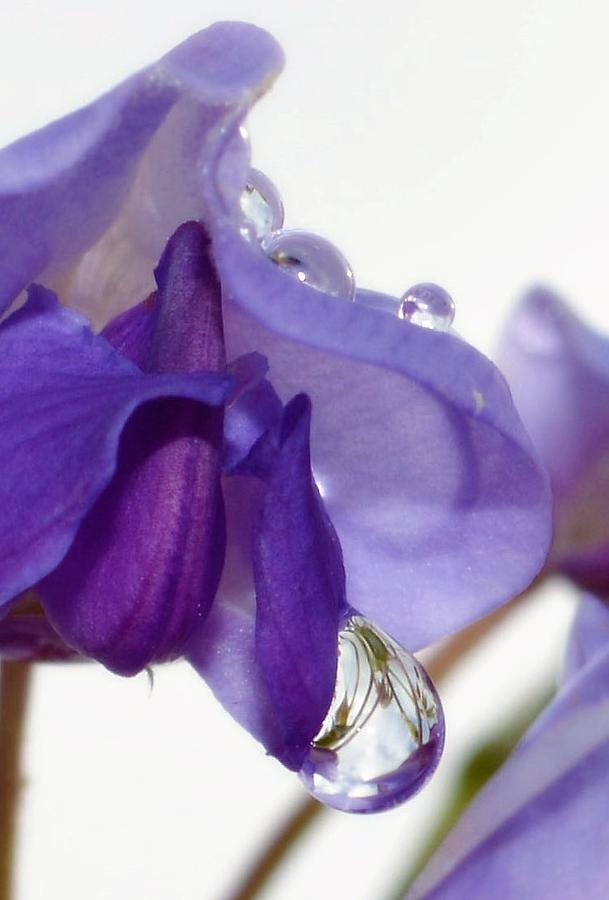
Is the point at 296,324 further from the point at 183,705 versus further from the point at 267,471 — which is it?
the point at 183,705

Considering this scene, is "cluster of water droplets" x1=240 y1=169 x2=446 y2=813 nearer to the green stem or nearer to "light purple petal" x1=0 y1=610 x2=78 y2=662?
"light purple petal" x1=0 y1=610 x2=78 y2=662

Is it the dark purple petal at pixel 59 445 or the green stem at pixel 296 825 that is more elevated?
the dark purple petal at pixel 59 445

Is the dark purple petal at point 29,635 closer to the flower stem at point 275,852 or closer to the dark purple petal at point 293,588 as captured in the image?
the dark purple petal at point 293,588

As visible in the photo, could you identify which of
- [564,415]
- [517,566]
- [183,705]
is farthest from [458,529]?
[183,705]

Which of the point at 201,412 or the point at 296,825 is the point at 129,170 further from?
the point at 296,825

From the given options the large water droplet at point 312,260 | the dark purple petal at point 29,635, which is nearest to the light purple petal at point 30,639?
the dark purple petal at point 29,635

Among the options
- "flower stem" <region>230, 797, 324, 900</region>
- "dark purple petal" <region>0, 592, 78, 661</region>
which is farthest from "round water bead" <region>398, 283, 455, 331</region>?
"flower stem" <region>230, 797, 324, 900</region>
